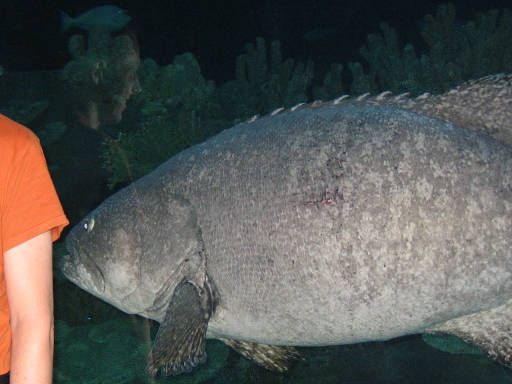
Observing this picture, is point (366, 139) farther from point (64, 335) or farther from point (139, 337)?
point (64, 335)

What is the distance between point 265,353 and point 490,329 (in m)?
1.07

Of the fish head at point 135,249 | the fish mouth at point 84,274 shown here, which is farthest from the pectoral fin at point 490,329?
the fish mouth at point 84,274

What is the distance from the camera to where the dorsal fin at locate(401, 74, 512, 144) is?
2473 millimetres

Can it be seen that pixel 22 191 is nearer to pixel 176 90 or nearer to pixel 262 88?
pixel 176 90

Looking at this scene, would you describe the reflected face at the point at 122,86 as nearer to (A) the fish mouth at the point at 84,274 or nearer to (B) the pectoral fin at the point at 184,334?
(A) the fish mouth at the point at 84,274

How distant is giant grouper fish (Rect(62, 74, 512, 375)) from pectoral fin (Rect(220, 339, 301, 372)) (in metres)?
0.21

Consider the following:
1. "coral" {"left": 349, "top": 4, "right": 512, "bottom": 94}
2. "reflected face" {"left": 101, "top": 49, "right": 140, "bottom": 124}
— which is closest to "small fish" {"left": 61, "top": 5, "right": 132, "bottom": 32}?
"reflected face" {"left": 101, "top": 49, "right": 140, "bottom": 124}

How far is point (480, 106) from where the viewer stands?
8.23ft

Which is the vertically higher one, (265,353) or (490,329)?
(490,329)

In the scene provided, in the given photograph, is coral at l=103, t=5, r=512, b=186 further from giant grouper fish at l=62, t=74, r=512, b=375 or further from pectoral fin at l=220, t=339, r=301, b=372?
pectoral fin at l=220, t=339, r=301, b=372

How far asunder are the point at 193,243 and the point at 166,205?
251 millimetres

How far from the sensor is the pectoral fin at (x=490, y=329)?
247cm

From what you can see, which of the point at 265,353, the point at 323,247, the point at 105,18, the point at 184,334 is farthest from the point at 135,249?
the point at 105,18

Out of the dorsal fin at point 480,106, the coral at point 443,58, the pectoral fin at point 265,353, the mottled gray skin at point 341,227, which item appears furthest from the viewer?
the coral at point 443,58
